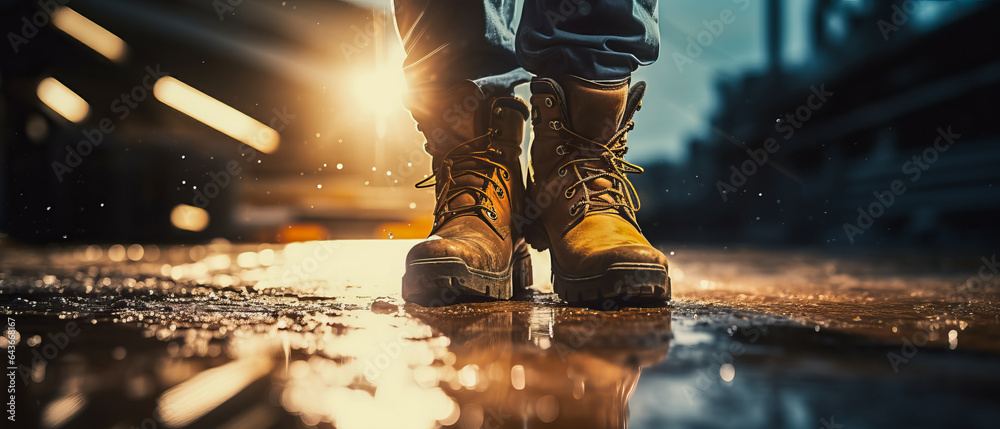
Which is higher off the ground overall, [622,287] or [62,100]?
[62,100]

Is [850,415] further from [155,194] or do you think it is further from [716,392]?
[155,194]

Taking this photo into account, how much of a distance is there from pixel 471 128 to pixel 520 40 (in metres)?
0.17

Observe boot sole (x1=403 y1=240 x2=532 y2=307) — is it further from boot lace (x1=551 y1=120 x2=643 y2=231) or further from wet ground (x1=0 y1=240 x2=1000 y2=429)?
boot lace (x1=551 y1=120 x2=643 y2=231)

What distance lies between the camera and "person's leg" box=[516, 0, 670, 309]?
0.88m

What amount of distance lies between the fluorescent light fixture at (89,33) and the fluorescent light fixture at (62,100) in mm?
392

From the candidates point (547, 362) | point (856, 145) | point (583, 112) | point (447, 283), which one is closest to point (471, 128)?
point (583, 112)

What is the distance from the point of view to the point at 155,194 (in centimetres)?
484

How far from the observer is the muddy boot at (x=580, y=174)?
839 mm

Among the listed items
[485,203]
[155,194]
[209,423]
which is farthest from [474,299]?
[155,194]

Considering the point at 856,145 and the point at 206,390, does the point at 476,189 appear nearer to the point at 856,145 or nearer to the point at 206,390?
the point at 206,390

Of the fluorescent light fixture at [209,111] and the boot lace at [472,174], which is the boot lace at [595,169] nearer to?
the boot lace at [472,174]

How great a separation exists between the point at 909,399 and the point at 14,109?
570cm

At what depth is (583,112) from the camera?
897 millimetres

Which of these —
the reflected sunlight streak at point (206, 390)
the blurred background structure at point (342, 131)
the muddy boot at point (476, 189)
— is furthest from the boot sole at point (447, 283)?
the blurred background structure at point (342, 131)
